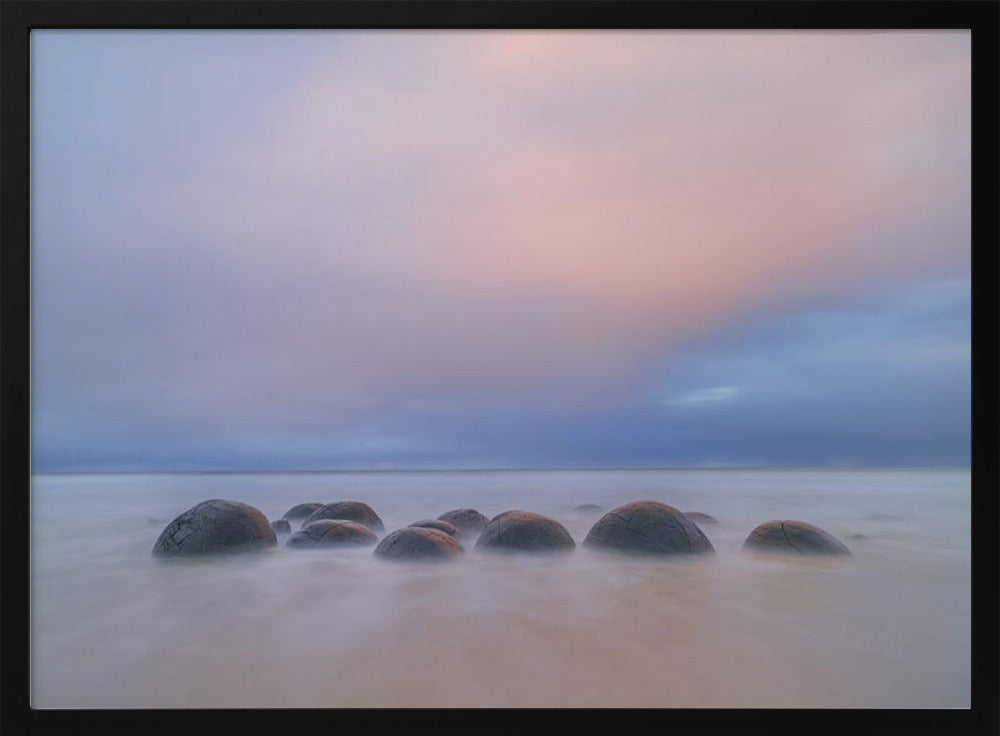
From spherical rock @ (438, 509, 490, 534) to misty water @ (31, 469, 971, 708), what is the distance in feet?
0.16

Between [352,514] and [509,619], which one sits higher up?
[352,514]

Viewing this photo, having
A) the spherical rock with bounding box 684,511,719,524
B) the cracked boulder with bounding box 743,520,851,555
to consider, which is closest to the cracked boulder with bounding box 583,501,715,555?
the spherical rock with bounding box 684,511,719,524

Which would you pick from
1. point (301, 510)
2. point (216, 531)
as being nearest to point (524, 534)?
point (301, 510)

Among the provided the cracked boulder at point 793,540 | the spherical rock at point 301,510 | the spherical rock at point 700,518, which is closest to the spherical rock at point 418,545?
the spherical rock at point 301,510

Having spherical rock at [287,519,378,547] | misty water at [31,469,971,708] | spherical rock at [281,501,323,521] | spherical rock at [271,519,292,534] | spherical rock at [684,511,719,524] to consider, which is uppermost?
spherical rock at [281,501,323,521]

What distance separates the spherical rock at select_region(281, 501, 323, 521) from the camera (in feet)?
4.13

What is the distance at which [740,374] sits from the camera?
1.20 meters

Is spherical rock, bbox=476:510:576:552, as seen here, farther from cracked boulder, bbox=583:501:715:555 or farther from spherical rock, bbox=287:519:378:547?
spherical rock, bbox=287:519:378:547

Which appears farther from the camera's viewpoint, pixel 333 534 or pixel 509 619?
pixel 333 534

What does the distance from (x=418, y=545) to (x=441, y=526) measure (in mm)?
72

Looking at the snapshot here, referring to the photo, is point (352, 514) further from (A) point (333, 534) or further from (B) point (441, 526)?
(B) point (441, 526)

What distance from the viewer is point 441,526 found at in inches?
49.6

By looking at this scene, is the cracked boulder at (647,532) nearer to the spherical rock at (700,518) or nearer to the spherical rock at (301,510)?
the spherical rock at (700,518)

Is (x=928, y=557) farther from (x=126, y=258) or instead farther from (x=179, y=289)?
(x=126, y=258)
